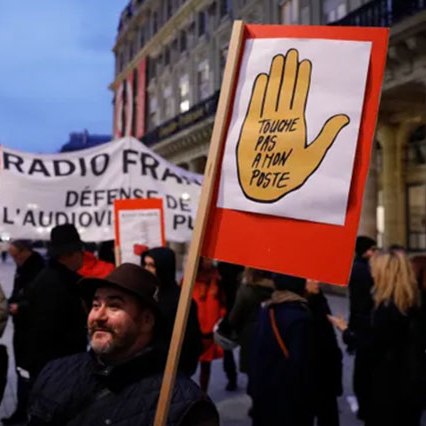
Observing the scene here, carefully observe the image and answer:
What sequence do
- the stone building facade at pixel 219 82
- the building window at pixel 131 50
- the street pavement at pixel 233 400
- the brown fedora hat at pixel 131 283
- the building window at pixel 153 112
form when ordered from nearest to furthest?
the brown fedora hat at pixel 131 283, the street pavement at pixel 233 400, the stone building facade at pixel 219 82, the building window at pixel 153 112, the building window at pixel 131 50

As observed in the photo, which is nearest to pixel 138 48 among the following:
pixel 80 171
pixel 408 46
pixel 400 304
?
pixel 408 46

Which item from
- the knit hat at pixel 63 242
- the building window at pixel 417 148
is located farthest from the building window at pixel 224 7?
the knit hat at pixel 63 242

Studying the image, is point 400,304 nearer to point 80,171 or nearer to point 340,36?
point 340,36

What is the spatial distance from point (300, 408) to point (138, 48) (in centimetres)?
4023

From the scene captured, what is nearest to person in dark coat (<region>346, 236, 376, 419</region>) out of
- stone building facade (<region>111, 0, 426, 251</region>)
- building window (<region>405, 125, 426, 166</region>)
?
stone building facade (<region>111, 0, 426, 251</region>)

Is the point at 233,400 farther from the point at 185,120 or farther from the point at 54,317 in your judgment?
the point at 185,120

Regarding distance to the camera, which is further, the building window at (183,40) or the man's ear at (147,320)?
the building window at (183,40)

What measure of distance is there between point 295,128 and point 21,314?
3.54 m

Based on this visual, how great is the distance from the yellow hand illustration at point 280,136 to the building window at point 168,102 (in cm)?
3162

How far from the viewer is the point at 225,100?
239cm

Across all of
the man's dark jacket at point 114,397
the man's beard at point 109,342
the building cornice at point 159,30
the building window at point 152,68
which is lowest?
the man's dark jacket at point 114,397

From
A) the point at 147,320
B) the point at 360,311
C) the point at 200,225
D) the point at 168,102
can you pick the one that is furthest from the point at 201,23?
the point at 147,320

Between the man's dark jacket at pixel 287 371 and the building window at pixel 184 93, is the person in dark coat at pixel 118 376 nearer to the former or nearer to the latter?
the man's dark jacket at pixel 287 371

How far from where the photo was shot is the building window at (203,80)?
2891 cm
